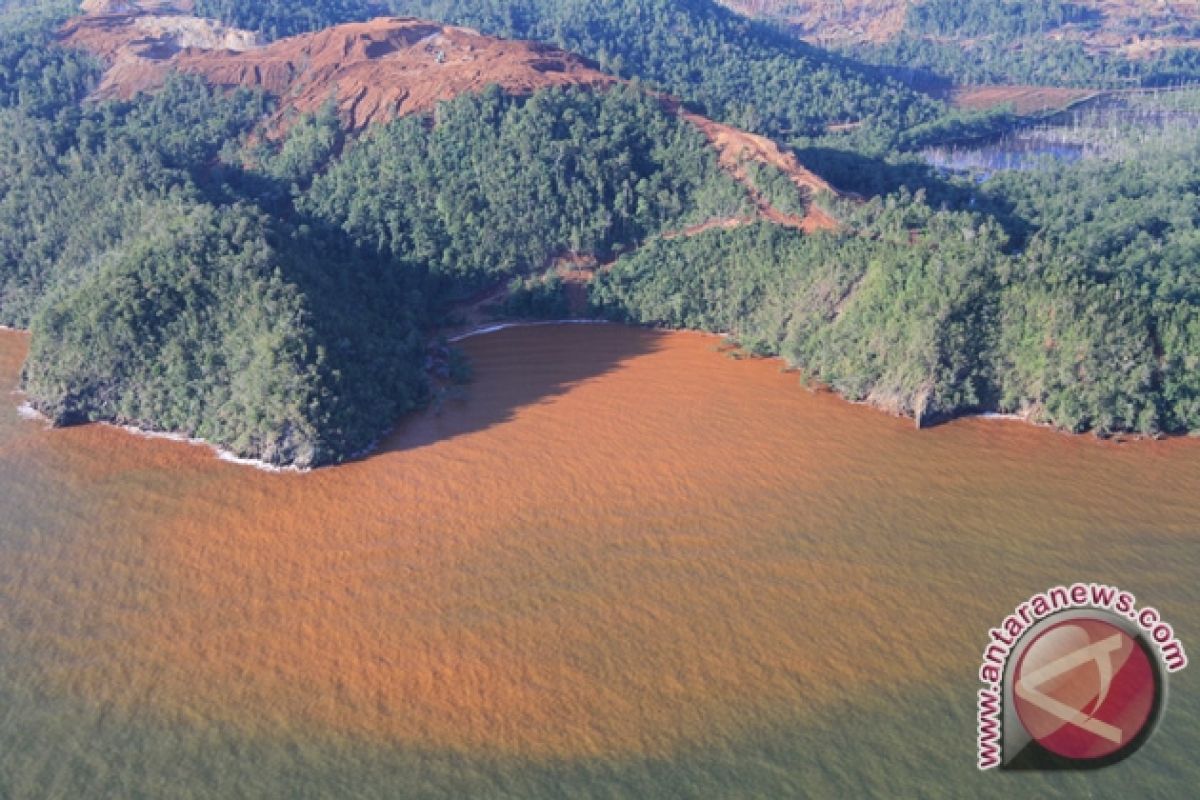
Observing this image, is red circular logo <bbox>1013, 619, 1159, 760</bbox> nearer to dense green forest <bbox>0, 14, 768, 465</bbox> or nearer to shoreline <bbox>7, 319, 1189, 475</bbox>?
shoreline <bbox>7, 319, 1189, 475</bbox>

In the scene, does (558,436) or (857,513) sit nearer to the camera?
(857,513)

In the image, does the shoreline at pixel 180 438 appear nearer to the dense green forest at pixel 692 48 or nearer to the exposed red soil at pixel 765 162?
the exposed red soil at pixel 765 162

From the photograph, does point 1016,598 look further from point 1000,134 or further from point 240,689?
point 1000,134

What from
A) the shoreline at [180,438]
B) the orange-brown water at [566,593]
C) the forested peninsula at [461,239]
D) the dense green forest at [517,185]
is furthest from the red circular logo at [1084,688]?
the dense green forest at [517,185]

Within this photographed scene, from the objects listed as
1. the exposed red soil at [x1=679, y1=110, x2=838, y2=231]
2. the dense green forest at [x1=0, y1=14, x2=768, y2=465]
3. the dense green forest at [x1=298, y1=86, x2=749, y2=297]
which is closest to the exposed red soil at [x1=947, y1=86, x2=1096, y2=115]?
the exposed red soil at [x1=679, y1=110, x2=838, y2=231]

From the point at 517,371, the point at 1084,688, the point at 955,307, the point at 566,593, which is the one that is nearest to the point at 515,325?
the point at 517,371

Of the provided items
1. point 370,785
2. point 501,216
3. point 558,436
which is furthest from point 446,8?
point 370,785
